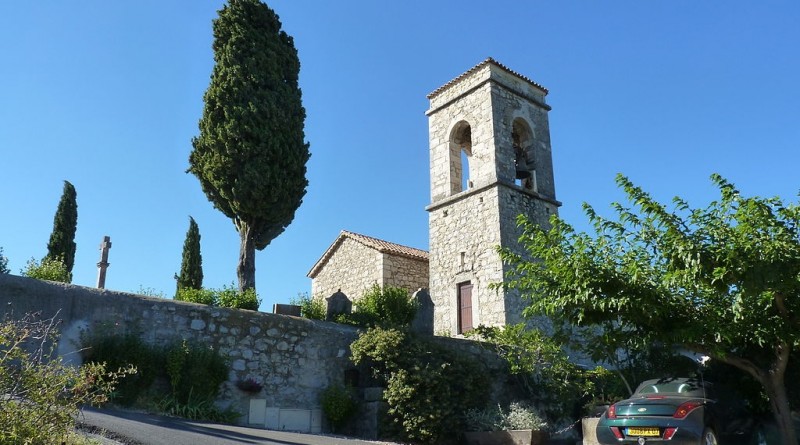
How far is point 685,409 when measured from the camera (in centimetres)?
821

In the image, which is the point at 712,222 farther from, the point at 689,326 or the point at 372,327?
the point at 372,327

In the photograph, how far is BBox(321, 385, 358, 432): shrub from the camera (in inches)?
424

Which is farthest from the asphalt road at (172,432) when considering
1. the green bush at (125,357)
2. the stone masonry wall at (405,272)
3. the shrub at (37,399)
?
the stone masonry wall at (405,272)

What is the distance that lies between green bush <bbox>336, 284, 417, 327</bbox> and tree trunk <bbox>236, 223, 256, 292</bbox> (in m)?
2.43

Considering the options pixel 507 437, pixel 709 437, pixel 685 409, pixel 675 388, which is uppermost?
pixel 675 388

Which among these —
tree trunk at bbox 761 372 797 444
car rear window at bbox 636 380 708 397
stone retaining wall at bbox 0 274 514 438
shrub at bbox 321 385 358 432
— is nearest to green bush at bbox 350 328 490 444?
stone retaining wall at bbox 0 274 514 438

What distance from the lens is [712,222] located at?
30.3 ft

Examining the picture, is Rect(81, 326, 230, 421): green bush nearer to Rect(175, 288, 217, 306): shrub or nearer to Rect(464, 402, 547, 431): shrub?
Rect(175, 288, 217, 306): shrub

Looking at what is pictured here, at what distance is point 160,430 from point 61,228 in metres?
15.6

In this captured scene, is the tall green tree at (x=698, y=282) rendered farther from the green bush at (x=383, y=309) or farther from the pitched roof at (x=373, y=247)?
the pitched roof at (x=373, y=247)

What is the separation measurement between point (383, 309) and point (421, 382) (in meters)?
2.92

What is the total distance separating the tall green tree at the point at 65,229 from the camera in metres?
20.3

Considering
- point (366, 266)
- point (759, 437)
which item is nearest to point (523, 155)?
point (366, 266)

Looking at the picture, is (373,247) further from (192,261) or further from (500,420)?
(500,420)
